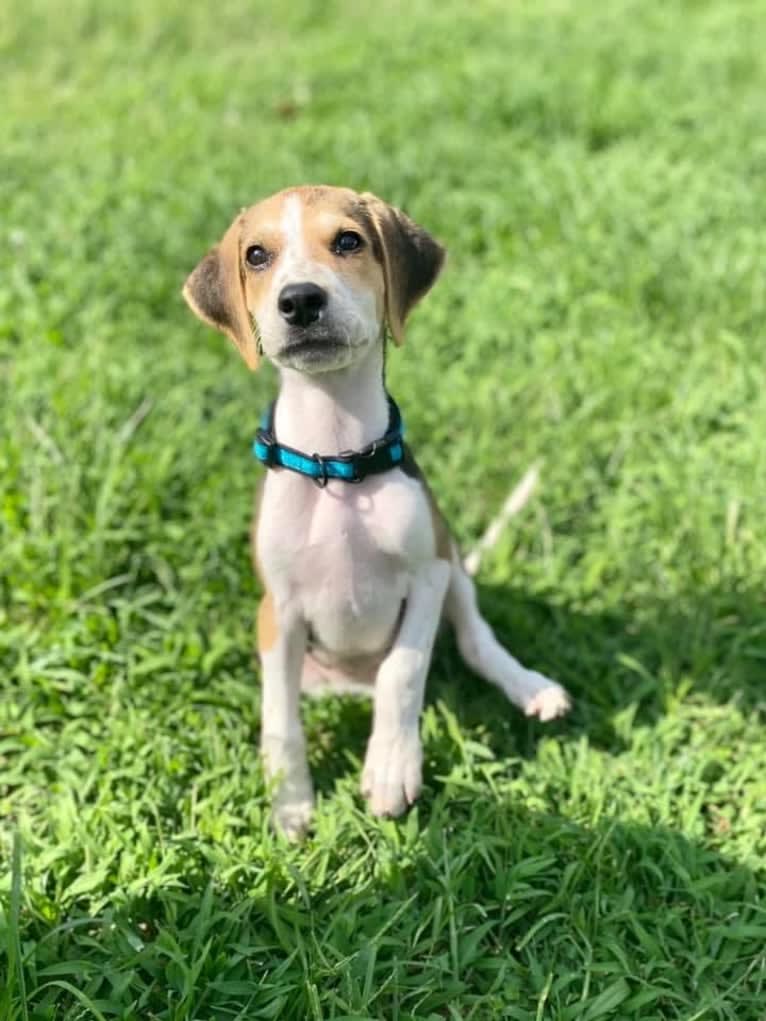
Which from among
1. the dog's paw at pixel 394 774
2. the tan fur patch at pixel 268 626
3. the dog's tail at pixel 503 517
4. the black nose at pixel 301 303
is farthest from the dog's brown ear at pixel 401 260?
the dog's tail at pixel 503 517

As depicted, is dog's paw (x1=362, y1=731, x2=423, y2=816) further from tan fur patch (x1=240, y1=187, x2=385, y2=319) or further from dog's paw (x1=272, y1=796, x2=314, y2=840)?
tan fur patch (x1=240, y1=187, x2=385, y2=319)

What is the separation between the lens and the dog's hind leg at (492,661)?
3408 millimetres

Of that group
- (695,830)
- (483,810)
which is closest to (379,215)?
(483,810)

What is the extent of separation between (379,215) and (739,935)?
2023 millimetres

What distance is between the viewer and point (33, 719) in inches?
139

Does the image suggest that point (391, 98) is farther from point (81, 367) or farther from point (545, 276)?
point (81, 367)

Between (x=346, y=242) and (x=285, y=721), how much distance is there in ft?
4.40

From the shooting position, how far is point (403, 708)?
3109mm

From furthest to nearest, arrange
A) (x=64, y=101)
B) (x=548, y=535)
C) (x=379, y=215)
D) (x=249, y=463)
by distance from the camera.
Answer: (x=64, y=101), (x=249, y=463), (x=548, y=535), (x=379, y=215)

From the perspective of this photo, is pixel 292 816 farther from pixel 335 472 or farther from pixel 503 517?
pixel 503 517

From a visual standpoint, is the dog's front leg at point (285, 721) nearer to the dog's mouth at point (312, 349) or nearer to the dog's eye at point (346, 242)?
the dog's mouth at point (312, 349)

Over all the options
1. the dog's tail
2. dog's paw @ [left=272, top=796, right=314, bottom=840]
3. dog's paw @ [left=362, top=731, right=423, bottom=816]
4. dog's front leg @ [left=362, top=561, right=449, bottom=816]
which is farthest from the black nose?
the dog's tail

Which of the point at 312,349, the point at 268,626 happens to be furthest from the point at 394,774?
the point at 312,349

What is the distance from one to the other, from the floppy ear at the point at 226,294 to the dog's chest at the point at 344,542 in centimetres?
39
